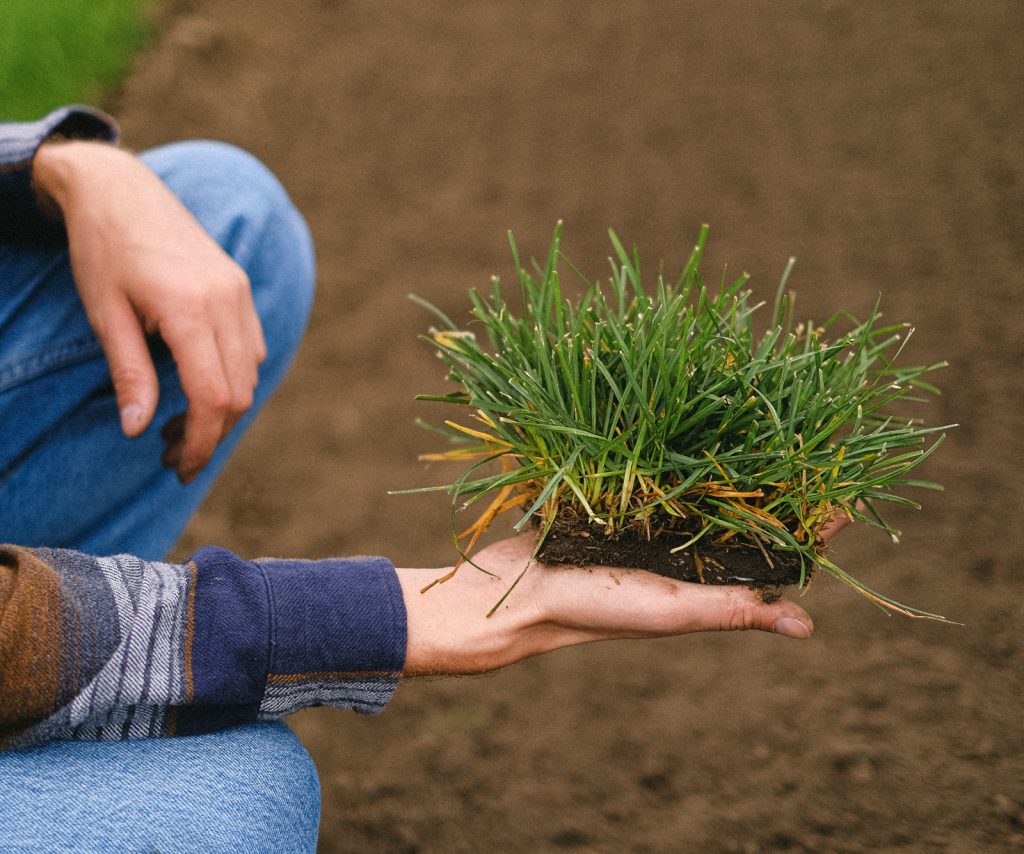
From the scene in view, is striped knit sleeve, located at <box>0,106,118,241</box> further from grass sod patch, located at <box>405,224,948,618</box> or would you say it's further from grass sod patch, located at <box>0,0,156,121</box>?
grass sod patch, located at <box>0,0,156,121</box>

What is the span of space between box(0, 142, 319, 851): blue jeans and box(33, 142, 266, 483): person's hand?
0.10 m

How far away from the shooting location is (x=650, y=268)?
2.71 m

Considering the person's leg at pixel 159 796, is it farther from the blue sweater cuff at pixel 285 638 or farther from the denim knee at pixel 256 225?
the denim knee at pixel 256 225

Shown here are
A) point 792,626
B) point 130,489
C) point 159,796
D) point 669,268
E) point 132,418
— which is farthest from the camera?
point 669,268

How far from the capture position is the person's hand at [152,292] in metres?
1.25

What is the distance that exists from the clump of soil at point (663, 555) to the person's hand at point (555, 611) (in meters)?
0.02

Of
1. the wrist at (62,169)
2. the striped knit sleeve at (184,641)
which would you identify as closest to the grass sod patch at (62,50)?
the wrist at (62,169)

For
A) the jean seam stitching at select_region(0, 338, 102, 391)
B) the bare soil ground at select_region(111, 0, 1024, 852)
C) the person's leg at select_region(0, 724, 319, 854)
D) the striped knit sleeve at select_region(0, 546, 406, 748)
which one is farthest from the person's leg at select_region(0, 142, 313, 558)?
the bare soil ground at select_region(111, 0, 1024, 852)

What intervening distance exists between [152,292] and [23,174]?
336 millimetres

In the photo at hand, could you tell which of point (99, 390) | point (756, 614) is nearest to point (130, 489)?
point (99, 390)

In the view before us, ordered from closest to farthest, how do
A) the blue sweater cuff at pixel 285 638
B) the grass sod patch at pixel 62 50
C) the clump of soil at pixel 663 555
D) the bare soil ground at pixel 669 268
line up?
the blue sweater cuff at pixel 285 638
the clump of soil at pixel 663 555
the bare soil ground at pixel 669 268
the grass sod patch at pixel 62 50

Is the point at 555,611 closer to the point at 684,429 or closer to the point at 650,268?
the point at 684,429

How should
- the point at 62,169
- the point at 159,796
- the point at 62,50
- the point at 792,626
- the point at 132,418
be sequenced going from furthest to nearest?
the point at 62,50 < the point at 62,169 < the point at 132,418 < the point at 792,626 < the point at 159,796

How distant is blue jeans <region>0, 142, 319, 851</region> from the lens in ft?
3.09
